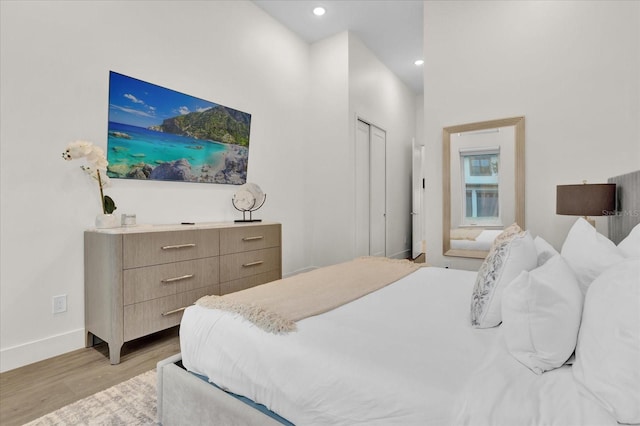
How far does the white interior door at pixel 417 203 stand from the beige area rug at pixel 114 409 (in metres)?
5.01

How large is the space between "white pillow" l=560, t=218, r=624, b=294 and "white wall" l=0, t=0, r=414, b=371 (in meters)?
2.87

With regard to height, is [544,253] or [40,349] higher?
[544,253]

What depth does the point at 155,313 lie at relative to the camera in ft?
7.50

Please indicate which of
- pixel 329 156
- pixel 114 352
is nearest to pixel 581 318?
pixel 114 352

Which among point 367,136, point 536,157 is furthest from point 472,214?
point 367,136

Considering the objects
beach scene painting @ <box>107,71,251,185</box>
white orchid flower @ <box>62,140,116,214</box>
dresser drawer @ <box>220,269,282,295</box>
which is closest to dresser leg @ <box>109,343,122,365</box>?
dresser drawer @ <box>220,269,282,295</box>

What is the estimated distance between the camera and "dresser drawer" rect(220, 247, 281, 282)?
2779mm

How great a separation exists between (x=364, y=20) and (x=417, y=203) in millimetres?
3226

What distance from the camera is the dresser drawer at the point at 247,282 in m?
2.79

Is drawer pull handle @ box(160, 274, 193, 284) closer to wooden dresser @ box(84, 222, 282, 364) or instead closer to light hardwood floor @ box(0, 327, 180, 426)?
wooden dresser @ box(84, 222, 282, 364)

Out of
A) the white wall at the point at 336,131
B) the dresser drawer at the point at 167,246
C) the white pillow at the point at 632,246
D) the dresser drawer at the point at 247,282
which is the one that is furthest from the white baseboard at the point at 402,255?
the white pillow at the point at 632,246

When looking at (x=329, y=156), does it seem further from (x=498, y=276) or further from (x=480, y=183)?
(x=498, y=276)

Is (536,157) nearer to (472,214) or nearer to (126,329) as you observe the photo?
(472,214)

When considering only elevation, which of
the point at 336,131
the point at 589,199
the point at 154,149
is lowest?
the point at 589,199
